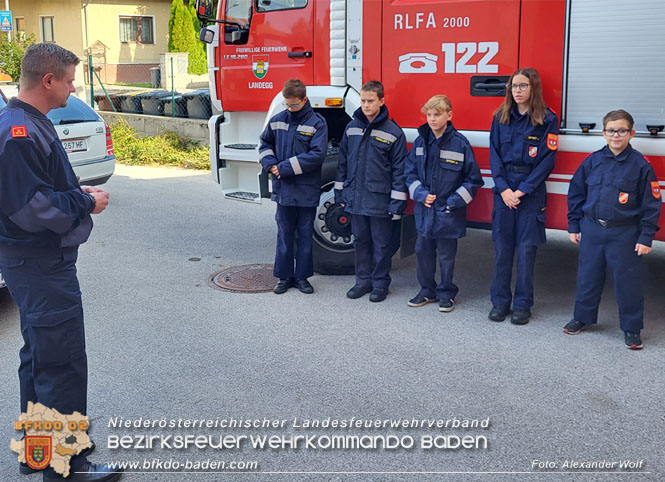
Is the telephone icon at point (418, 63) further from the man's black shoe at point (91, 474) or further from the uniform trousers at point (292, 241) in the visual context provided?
the man's black shoe at point (91, 474)

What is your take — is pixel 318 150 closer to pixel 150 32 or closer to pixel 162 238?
pixel 162 238

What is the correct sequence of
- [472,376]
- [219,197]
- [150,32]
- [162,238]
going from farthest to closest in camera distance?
[150,32]
[219,197]
[162,238]
[472,376]

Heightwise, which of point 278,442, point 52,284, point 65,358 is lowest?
point 278,442

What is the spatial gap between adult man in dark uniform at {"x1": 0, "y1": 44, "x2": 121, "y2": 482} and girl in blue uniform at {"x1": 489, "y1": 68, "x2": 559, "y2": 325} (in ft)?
9.98

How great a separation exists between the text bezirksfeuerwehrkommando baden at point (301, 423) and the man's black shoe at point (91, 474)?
52 centimetres

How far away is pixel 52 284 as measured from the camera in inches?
128

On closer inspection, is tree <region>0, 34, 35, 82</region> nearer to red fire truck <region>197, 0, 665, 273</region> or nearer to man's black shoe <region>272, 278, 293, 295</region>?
red fire truck <region>197, 0, 665, 273</region>

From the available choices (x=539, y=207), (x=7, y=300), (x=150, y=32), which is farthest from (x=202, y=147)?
(x=150, y=32)

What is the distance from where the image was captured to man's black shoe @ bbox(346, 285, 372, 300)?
629 cm

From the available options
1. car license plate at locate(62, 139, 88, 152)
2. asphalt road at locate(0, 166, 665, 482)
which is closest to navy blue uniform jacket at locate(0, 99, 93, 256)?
asphalt road at locate(0, 166, 665, 482)

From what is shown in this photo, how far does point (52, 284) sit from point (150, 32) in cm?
3162

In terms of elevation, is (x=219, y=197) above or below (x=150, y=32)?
→ below

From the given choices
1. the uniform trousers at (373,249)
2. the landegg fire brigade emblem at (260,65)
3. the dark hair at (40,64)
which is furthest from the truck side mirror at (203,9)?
the dark hair at (40,64)

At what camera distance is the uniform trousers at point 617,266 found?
5027 millimetres
